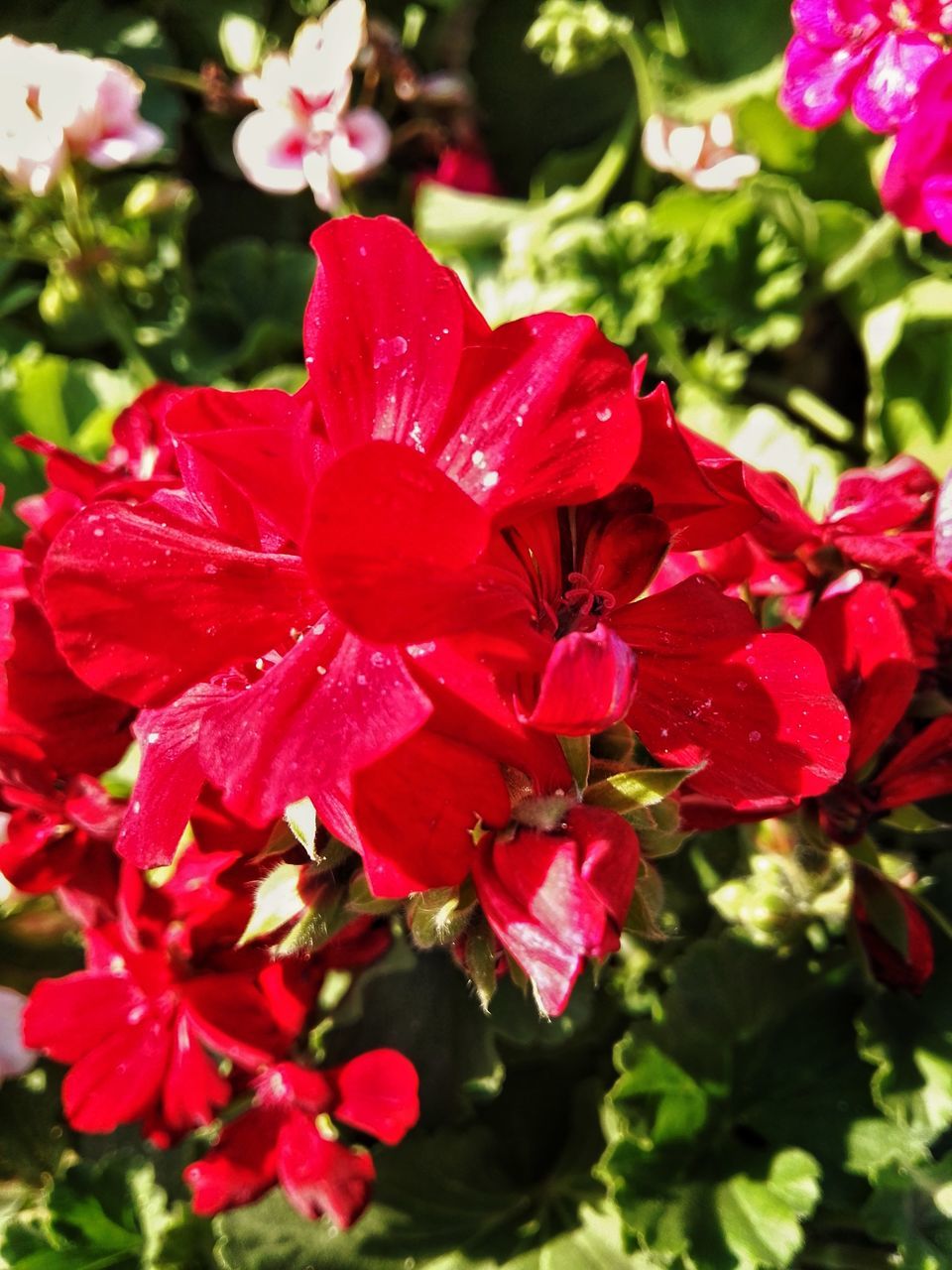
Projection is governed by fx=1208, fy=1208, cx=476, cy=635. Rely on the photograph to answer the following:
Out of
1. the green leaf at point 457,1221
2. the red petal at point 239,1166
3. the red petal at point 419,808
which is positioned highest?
the red petal at point 419,808

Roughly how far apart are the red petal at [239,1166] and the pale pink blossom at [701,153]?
2.81ft

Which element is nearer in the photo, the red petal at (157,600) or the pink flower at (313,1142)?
the red petal at (157,600)

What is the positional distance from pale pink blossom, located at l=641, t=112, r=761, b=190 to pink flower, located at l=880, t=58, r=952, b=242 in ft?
1.26

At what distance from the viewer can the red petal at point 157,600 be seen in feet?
1.55

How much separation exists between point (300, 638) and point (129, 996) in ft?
1.19

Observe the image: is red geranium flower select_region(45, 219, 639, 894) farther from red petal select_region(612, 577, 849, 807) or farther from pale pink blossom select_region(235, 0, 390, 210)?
pale pink blossom select_region(235, 0, 390, 210)

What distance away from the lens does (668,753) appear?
0.51 m

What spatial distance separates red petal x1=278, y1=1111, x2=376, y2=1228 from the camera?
71 cm

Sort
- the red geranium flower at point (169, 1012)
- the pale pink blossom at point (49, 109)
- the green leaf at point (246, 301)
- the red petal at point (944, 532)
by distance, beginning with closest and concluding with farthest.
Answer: the red petal at point (944, 532)
the red geranium flower at point (169, 1012)
the pale pink blossom at point (49, 109)
the green leaf at point (246, 301)

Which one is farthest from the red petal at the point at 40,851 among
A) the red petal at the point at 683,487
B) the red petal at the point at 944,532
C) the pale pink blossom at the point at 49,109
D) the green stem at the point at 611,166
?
the green stem at the point at 611,166

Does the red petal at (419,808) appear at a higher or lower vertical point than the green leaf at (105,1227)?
higher

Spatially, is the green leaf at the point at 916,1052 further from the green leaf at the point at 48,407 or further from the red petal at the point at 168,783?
the green leaf at the point at 48,407

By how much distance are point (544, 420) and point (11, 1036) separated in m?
0.64

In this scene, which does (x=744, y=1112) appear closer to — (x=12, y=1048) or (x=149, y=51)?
(x=12, y=1048)
